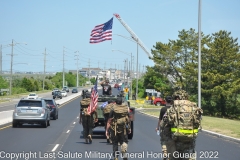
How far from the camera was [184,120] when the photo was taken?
31.7 feet

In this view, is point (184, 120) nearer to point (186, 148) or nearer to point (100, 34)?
point (186, 148)

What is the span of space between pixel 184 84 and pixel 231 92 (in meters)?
10.8

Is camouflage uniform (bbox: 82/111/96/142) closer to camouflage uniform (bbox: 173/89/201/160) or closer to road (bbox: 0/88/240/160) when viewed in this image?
road (bbox: 0/88/240/160)

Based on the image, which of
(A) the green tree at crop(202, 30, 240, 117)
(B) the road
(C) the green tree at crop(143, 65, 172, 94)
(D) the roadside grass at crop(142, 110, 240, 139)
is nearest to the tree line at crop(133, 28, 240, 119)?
(A) the green tree at crop(202, 30, 240, 117)

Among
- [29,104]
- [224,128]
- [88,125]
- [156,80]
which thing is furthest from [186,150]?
[156,80]

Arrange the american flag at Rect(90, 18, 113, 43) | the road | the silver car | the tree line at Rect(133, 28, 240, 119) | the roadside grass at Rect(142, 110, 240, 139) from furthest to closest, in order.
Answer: the tree line at Rect(133, 28, 240, 119) → the american flag at Rect(90, 18, 113, 43) → the silver car → the roadside grass at Rect(142, 110, 240, 139) → the road

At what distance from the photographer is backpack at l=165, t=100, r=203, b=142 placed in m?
9.68

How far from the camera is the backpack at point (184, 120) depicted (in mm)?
9680

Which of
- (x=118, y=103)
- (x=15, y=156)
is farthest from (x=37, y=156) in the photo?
(x=118, y=103)

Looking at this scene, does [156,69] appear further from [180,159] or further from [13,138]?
[180,159]

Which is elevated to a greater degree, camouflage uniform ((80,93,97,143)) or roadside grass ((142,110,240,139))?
camouflage uniform ((80,93,97,143))

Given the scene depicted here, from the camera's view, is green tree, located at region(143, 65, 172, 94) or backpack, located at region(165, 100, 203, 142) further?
green tree, located at region(143, 65, 172, 94)

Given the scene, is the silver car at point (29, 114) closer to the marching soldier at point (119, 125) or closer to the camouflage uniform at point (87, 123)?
the camouflage uniform at point (87, 123)

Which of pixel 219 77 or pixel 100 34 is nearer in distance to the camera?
pixel 100 34
